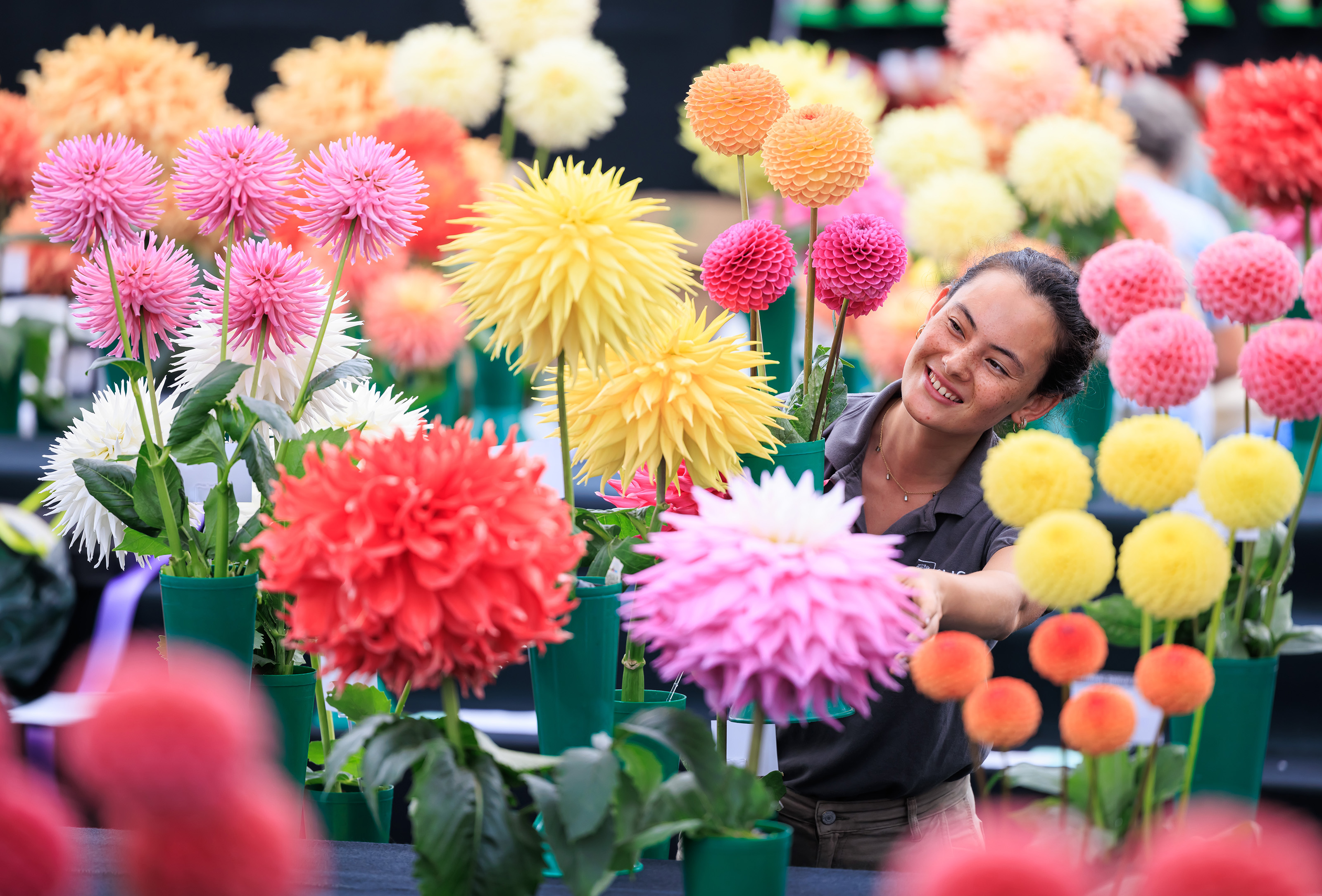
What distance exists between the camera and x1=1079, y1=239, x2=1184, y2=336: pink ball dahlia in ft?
1.67

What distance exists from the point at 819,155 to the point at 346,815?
1.60 feet

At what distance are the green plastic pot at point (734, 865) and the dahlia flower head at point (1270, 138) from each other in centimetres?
57

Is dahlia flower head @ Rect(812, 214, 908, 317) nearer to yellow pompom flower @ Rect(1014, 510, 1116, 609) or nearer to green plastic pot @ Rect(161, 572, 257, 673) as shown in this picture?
yellow pompom flower @ Rect(1014, 510, 1116, 609)

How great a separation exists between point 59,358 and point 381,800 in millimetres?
1221

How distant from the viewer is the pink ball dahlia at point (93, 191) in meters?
0.65

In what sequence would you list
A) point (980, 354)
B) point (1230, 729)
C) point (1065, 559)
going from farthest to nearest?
point (980, 354), point (1230, 729), point (1065, 559)

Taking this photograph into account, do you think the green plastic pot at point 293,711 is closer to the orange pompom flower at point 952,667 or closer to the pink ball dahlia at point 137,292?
the pink ball dahlia at point 137,292

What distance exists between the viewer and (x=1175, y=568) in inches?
17.6

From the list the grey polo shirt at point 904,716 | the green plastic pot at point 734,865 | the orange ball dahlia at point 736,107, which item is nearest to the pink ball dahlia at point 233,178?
the orange ball dahlia at point 736,107

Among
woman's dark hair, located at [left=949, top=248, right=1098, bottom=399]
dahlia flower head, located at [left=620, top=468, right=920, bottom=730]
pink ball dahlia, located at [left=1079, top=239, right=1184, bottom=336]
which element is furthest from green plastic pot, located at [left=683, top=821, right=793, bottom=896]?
woman's dark hair, located at [left=949, top=248, right=1098, bottom=399]

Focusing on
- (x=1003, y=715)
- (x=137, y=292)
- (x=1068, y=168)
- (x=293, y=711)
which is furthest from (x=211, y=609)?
(x=1068, y=168)

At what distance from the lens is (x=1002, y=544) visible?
979mm

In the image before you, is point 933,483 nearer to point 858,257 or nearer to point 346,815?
point 858,257

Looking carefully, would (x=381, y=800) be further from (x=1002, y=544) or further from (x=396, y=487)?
(x=1002, y=544)
